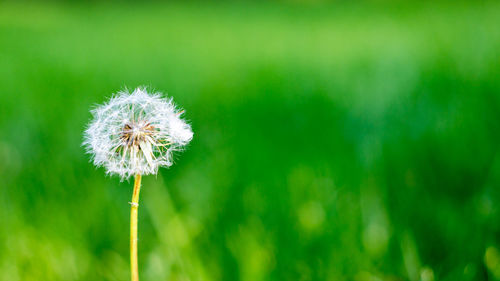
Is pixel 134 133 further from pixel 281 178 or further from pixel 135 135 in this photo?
pixel 281 178

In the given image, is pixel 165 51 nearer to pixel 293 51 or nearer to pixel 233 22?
pixel 293 51

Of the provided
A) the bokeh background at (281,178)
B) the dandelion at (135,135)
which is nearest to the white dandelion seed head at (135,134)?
the dandelion at (135,135)

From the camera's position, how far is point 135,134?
0.68 meters

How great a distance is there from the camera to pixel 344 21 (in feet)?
32.5

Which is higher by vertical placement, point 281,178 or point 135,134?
point 135,134

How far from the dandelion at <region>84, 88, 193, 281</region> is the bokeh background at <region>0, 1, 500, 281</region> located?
0.12 metres

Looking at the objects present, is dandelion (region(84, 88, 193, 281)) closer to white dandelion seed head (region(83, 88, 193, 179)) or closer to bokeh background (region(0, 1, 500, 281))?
white dandelion seed head (region(83, 88, 193, 179))

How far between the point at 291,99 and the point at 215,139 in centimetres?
121

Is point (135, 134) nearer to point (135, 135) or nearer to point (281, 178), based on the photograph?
point (135, 135)

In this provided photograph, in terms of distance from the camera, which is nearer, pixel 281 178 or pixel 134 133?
pixel 134 133

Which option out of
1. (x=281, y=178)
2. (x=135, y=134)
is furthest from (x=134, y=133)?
(x=281, y=178)

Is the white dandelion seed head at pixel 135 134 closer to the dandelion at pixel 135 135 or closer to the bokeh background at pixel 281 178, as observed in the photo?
the dandelion at pixel 135 135

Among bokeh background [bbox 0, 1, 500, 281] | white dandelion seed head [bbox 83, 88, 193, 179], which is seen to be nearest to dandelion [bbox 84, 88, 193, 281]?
white dandelion seed head [bbox 83, 88, 193, 179]

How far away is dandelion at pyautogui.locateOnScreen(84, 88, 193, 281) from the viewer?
2.19 feet
